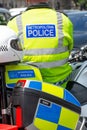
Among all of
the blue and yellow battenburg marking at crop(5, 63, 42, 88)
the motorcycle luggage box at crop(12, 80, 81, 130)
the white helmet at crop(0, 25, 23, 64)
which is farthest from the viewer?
the blue and yellow battenburg marking at crop(5, 63, 42, 88)

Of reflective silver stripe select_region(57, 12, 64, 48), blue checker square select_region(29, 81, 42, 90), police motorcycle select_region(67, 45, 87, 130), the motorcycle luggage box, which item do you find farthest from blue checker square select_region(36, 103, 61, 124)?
reflective silver stripe select_region(57, 12, 64, 48)

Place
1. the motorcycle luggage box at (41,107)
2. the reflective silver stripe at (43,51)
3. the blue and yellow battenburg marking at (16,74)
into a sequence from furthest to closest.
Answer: the reflective silver stripe at (43,51), the blue and yellow battenburg marking at (16,74), the motorcycle luggage box at (41,107)

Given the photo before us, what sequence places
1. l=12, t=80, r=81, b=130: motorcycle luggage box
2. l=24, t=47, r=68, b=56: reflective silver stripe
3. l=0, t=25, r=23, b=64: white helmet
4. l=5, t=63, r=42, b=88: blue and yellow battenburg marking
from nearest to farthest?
l=12, t=80, r=81, b=130: motorcycle luggage box → l=0, t=25, r=23, b=64: white helmet → l=5, t=63, r=42, b=88: blue and yellow battenburg marking → l=24, t=47, r=68, b=56: reflective silver stripe

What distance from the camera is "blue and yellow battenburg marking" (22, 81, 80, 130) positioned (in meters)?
2.93

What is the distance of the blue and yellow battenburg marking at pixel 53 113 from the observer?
2.93 m

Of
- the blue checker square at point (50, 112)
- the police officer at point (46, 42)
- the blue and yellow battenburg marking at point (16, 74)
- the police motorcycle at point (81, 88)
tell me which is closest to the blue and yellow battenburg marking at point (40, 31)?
the police officer at point (46, 42)

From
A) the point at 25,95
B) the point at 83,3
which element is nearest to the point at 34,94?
the point at 25,95

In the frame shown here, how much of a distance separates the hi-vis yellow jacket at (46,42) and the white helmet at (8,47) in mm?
448

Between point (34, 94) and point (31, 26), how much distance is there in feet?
2.75

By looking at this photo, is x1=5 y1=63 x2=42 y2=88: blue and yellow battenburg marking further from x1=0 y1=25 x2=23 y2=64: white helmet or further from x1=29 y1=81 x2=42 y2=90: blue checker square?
x1=29 y1=81 x2=42 y2=90: blue checker square

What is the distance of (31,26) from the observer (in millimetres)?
3664

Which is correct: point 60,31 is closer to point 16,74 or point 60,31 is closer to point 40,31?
point 40,31

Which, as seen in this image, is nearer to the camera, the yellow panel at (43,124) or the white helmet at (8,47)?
the yellow panel at (43,124)

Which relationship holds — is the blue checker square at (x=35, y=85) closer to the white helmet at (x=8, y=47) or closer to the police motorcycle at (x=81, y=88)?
the white helmet at (x=8, y=47)
